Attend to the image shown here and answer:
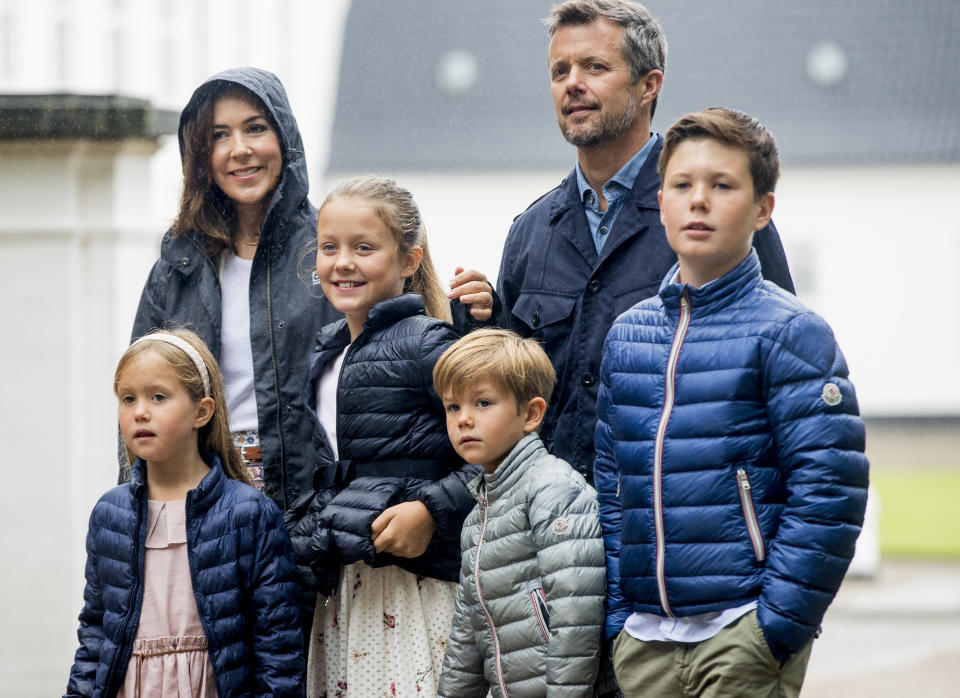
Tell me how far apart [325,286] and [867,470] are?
50.6 inches

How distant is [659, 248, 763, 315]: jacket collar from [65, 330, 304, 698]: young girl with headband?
3.43 feet

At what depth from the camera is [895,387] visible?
75.7 ft

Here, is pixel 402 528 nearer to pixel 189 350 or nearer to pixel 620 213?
pixel 189 350

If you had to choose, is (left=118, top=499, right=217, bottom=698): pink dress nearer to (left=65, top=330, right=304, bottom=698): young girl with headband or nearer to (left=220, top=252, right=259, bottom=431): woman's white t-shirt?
(left=65, top=330, right=304, bottom=698): young girl with headband

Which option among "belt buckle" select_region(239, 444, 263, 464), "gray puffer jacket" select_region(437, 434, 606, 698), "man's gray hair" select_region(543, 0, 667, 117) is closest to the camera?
"gray puffer jacket" select_region(437, 434, 606, 698)

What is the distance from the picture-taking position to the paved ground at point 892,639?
8.12 m

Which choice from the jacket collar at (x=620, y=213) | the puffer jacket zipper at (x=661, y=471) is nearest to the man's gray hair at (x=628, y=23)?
the jacket collar at (x=620, y=213)

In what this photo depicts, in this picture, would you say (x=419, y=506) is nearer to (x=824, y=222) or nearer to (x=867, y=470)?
(x=867, y=470)

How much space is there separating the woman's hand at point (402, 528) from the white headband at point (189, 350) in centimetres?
52

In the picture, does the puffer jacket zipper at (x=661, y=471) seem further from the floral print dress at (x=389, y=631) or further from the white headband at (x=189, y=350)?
the white headband at (x=189, y=350)

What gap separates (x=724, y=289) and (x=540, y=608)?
0.72 metres

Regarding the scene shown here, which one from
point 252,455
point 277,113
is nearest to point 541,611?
point 252,455

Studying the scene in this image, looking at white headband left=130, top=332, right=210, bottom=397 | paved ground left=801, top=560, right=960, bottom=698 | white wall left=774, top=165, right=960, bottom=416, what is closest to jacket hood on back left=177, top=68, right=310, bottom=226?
white headband left=130, top=332, right=210, bottom=397

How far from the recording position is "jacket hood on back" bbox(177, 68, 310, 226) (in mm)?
3387
